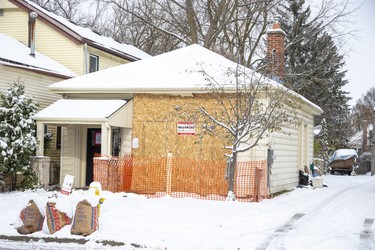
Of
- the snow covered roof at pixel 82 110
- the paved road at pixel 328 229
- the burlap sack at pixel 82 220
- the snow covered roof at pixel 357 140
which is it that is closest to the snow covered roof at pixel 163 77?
the snow covered roof at pixel 82 110

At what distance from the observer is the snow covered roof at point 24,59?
1838 cm

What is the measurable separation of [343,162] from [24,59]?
22971mm

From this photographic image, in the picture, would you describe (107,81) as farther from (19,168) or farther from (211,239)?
(211,239)

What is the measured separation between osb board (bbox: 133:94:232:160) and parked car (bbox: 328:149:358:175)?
2072 centimetres

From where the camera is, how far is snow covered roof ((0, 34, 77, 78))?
60.3ft

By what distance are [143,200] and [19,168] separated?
4606 mm

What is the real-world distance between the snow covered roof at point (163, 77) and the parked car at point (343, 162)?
18273 mm

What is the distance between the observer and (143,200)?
1383 centimetres

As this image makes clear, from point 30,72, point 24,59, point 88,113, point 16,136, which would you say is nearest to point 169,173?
point 88,113

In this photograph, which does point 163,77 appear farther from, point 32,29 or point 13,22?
point 13,22

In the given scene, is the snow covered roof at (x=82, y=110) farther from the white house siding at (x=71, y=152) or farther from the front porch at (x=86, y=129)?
the white house siding at (x=71, y=152)

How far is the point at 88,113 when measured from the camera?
16.2 m

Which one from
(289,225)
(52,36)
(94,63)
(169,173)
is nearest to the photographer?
(289,225)

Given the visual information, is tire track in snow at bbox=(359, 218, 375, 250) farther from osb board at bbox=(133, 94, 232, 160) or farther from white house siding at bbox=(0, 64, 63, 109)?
white house siding at bbox=(0, 64, 63, 109)
